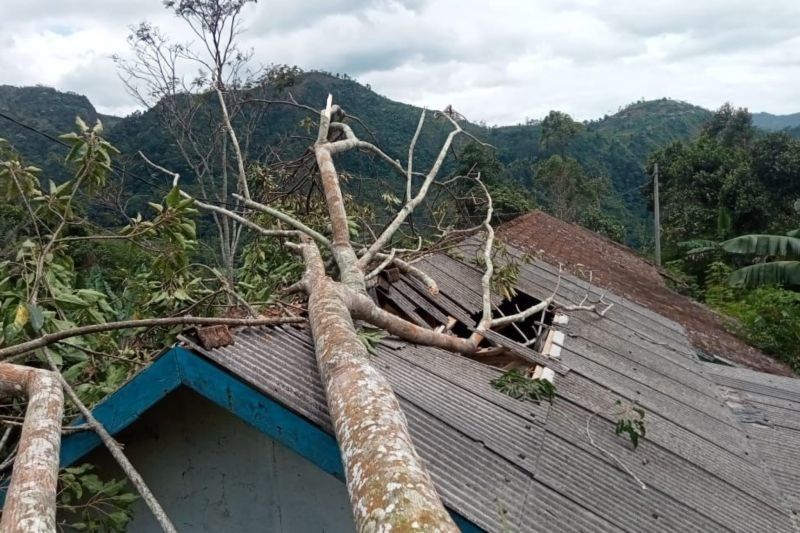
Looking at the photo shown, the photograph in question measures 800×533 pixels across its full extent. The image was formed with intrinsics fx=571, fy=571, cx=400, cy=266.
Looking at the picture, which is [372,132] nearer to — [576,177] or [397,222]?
[397,222]

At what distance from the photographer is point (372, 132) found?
652 cm

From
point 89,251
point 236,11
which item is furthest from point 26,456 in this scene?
point 89,251

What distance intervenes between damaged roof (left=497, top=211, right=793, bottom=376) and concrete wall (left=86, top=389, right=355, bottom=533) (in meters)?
7.06

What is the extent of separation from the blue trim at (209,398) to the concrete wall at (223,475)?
1.29 ft

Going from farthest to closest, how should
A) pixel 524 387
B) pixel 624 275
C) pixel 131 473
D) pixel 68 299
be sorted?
pixel 624 275 → pixel 524 387 → pixel 68 299 → pixel 131 473

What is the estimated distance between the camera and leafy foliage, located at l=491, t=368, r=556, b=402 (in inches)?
152

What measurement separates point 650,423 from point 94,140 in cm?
432

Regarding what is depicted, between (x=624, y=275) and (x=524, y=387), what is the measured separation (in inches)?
361

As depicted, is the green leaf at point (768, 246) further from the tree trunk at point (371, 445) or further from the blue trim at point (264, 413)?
the blue trim at point (264, 413)

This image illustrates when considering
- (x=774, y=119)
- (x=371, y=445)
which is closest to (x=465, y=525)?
(x=371, y=445)

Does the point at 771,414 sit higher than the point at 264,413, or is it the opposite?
the point at 264,413

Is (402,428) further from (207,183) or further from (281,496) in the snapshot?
(207,183)

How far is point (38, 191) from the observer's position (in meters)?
3.89

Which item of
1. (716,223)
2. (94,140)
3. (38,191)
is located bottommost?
(716,223)
